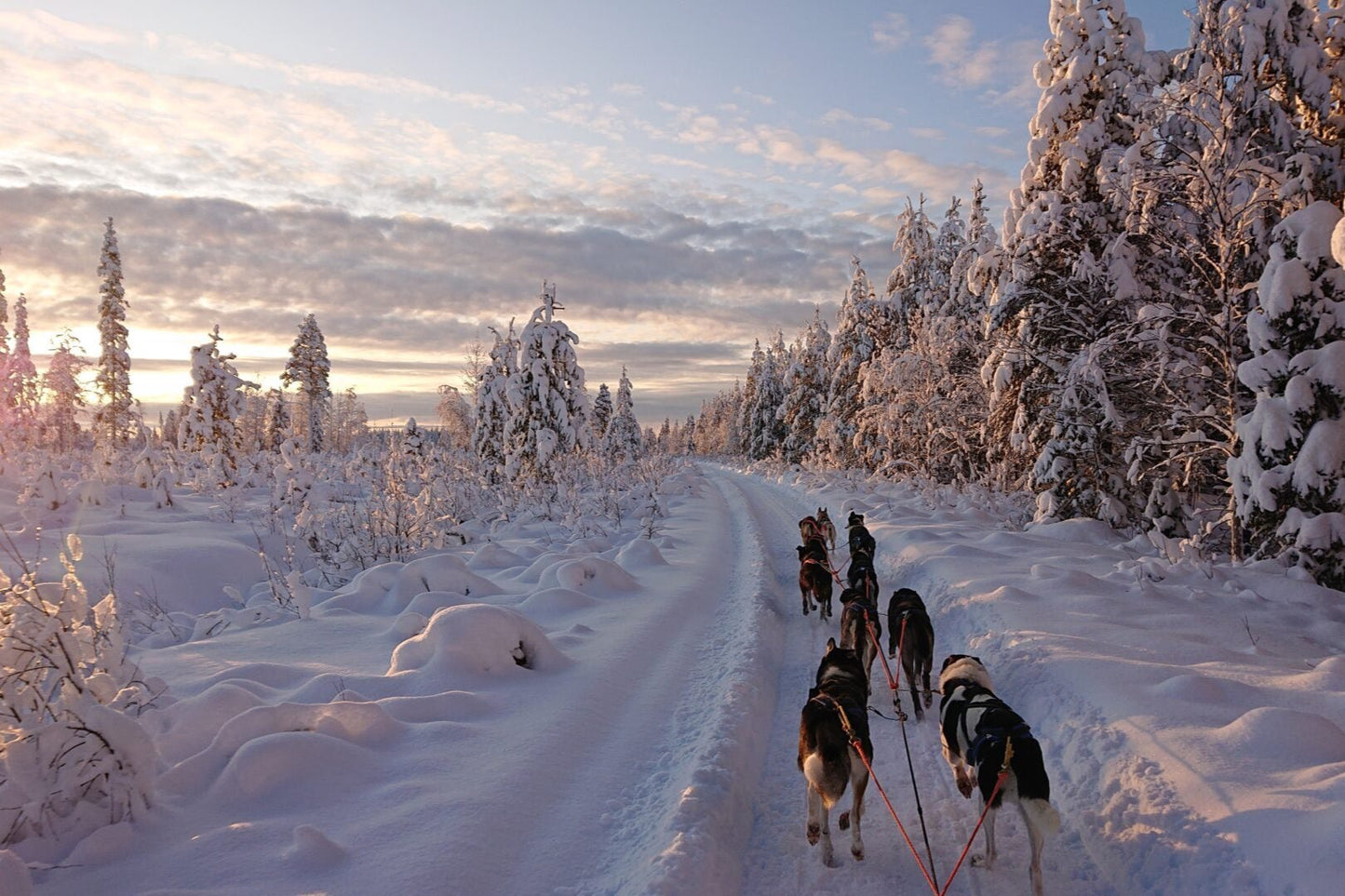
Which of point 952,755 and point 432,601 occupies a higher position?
point 432,601

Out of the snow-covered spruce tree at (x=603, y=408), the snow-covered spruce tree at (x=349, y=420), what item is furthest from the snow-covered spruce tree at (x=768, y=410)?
the snow-covered spruce tree at (x=349, y=420)

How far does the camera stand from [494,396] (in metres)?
24.8

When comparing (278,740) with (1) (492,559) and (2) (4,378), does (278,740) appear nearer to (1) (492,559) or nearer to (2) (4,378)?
(1) (492,559)

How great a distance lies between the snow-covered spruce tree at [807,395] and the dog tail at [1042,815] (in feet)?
132

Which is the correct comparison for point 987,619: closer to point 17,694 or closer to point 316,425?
point 17,694

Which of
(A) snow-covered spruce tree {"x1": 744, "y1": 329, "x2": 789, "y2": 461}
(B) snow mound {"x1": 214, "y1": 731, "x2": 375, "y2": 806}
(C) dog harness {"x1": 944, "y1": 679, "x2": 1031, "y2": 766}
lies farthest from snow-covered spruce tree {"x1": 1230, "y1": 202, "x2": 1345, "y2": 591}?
(A) snow-covered spruce tree {"x1": 744, "y1": 329, "x2": 789, "y2": 461}

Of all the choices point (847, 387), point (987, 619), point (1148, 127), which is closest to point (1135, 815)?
point (987, 619)

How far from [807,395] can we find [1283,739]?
41.2m

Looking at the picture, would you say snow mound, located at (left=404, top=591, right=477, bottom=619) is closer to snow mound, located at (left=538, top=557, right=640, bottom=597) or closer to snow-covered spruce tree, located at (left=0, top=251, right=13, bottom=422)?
snow mound, located at (left=538, top=557, right=640, bottom=597)

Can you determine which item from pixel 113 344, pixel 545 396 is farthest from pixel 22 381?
pixel 545 396

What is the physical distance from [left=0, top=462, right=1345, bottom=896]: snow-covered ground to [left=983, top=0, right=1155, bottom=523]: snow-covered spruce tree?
4866 millimetres

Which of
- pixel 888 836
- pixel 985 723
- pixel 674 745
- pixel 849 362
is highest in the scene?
pixel 849 362

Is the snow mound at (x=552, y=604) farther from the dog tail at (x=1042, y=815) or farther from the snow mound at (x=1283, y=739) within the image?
the snow mound at (x=1283, y=739)

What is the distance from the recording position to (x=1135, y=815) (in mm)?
3744
